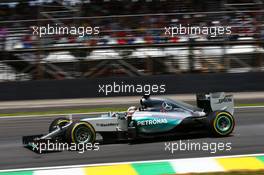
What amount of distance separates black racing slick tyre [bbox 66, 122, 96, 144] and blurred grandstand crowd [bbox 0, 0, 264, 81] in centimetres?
1021

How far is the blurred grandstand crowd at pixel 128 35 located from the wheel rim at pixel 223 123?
31.0 feet

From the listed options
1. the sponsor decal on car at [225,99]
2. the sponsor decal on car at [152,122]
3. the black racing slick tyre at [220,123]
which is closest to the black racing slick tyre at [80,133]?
the sponsor decal on car at [152,122]

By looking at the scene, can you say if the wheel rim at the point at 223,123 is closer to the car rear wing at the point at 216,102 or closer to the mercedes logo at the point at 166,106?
the car rear wing at the point at 216,102

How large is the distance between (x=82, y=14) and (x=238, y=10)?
20.1 feet

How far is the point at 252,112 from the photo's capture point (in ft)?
46.2

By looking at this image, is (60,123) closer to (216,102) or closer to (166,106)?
(166,106)

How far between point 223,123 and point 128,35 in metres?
10.6

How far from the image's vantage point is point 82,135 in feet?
31.0

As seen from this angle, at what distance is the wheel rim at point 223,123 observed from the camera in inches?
392

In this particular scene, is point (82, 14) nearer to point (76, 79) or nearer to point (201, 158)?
point (76, 79)

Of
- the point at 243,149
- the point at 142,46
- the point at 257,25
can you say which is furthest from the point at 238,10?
the point at 243,149

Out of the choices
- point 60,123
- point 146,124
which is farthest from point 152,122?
point 60,123

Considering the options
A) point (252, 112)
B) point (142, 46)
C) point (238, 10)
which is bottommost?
point (252, 112)

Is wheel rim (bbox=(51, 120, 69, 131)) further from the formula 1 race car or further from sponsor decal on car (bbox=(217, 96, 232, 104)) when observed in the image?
sponsor decal on car (bbox=(217, 96, 232, 104))
